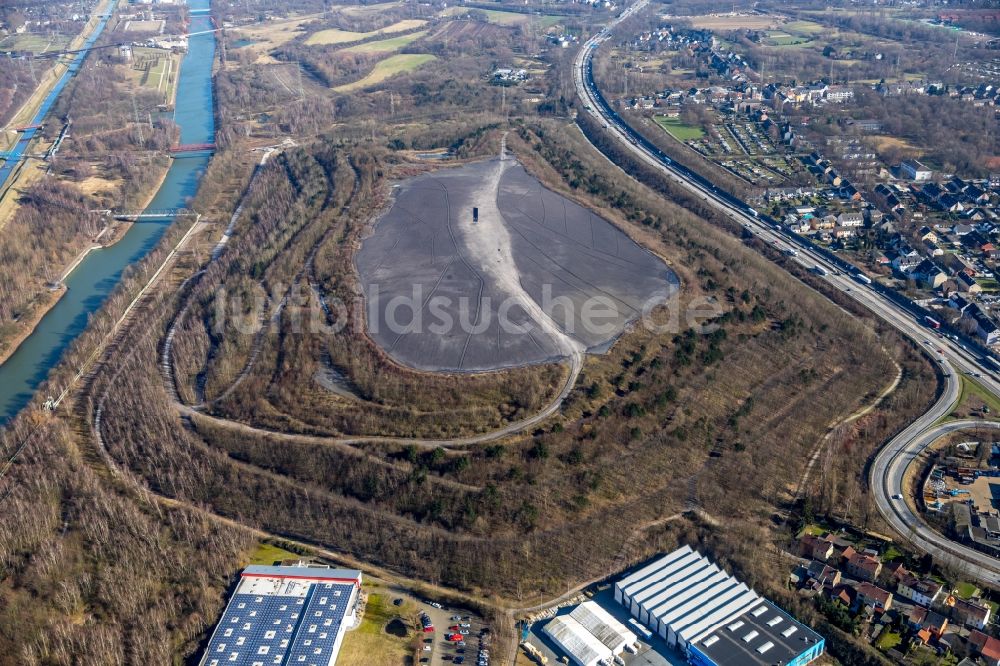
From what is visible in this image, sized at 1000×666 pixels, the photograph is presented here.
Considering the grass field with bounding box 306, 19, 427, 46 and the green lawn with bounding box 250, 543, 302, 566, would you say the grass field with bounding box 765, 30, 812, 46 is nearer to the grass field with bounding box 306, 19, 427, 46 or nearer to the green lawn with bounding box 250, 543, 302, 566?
the grass field with bounding box 306, 19, 427, 46

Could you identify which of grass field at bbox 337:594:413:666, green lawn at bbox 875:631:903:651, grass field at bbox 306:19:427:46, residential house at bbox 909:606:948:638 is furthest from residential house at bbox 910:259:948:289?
grass field at bbox 306:19:427:46

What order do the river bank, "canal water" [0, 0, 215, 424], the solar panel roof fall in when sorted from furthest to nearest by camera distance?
the river bank < "canal water" [0, 0, 215, 424] < the solar panel roof

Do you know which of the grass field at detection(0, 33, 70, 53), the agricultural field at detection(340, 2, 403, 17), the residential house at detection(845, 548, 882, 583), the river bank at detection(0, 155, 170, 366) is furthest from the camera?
the agricultural field at detection(340, 2, 403, 17)

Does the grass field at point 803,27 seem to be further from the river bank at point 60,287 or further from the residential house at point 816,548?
the residential house at point 816,548

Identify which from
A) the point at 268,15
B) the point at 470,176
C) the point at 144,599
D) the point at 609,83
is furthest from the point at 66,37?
the point at 144,599

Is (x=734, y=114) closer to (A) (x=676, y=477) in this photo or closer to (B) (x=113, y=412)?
(A) (x=676, y=477)
